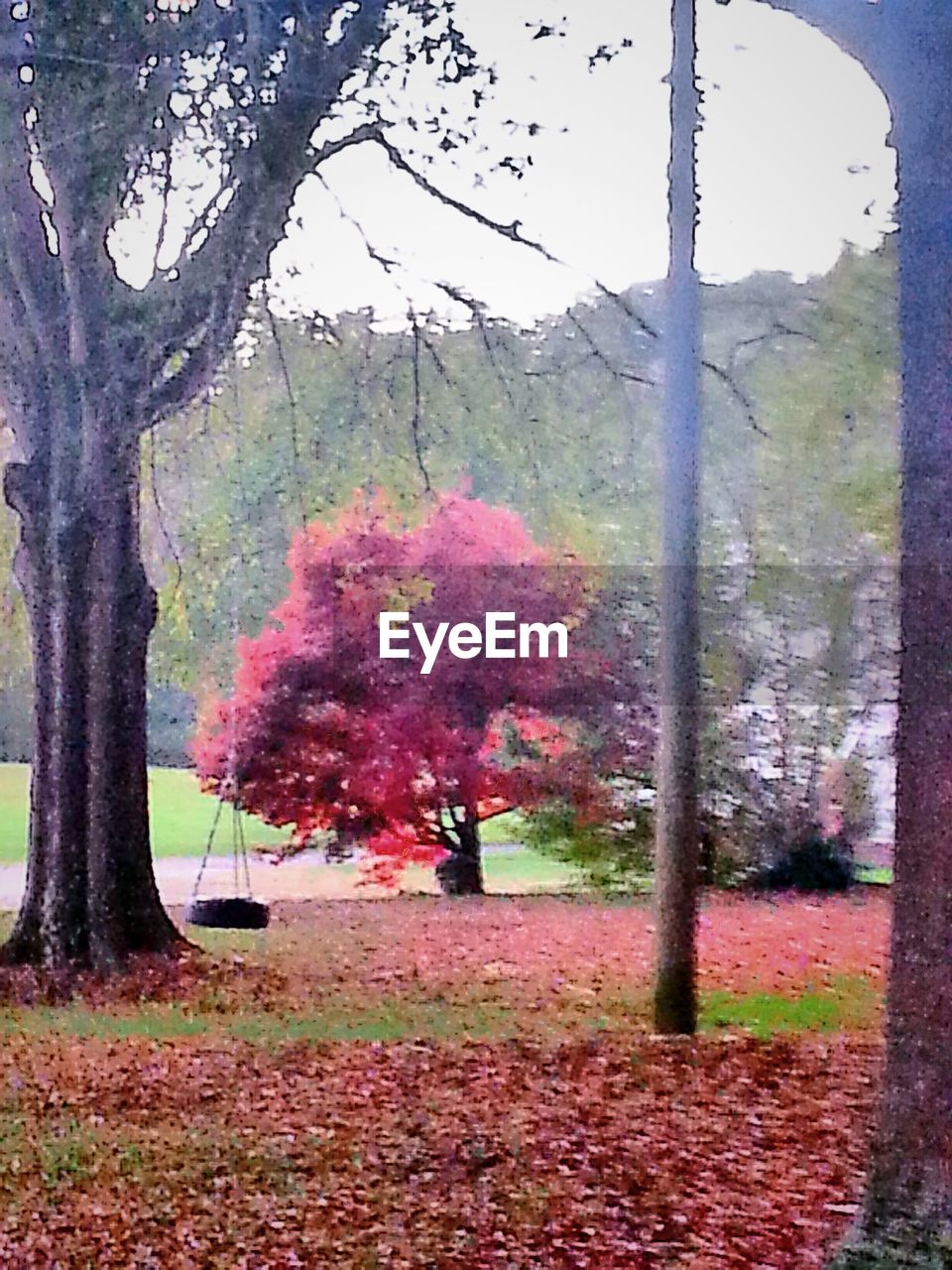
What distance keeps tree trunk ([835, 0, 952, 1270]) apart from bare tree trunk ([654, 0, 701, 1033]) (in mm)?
295

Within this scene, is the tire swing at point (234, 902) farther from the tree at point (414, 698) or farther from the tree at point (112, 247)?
the tree at point (112, 247)

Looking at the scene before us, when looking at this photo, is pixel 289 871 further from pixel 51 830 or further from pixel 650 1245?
pixel 650 1245

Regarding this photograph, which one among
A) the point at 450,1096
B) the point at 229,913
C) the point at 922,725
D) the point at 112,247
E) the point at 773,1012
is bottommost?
the point at 450,1096

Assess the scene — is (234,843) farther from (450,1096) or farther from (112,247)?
(112,247)

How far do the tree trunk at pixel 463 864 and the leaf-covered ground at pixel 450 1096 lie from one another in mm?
32

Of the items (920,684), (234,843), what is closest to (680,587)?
(920,684)

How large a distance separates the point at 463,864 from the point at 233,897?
35 centimetres

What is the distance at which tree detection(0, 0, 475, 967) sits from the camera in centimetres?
Result: 238

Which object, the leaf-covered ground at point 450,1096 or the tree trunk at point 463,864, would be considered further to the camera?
the tree trunk at point 463,864

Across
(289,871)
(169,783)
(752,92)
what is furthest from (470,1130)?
(752,92)

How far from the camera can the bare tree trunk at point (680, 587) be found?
231 centimetres

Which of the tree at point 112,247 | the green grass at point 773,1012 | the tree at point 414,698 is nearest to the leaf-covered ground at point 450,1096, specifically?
the green grass at point 773,1012

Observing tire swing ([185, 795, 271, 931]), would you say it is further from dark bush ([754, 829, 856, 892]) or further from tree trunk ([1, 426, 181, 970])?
dark bush ([754, 829, 856, 892])

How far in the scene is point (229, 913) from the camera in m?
2.34
